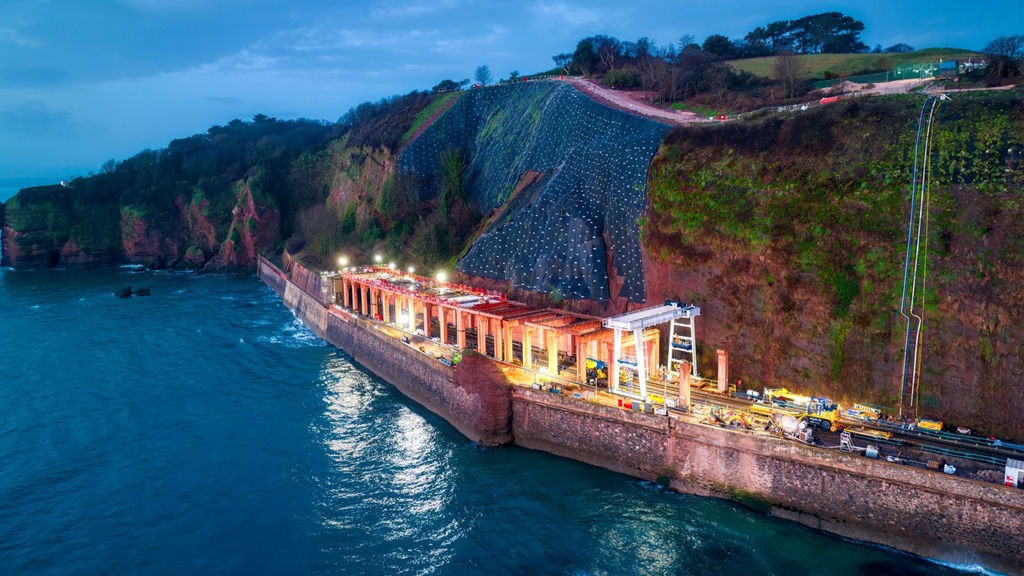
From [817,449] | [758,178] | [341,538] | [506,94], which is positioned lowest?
[341,538]

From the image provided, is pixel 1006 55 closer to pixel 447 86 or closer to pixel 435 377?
pixel 435 377

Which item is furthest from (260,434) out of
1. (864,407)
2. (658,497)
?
(864,407)

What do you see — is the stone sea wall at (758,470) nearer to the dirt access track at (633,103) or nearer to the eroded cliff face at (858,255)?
the eroded cliff face at (858,255)

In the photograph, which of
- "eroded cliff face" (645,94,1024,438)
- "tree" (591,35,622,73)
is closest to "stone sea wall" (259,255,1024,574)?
"eroded cliff face" (645,94,1024,438)

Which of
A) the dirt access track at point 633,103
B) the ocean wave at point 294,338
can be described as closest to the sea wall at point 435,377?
the ocean wave at point 294,338

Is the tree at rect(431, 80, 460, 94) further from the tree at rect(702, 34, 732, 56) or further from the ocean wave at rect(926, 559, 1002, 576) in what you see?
the ocean wave at rect(926, 559, 1002, 576)

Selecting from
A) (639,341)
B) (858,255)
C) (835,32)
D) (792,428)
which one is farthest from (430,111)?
(792,428)

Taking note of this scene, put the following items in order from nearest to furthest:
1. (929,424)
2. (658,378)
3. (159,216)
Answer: (929,424) < (658,378) < (159,216)

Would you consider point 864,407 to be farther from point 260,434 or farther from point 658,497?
point 260,434
